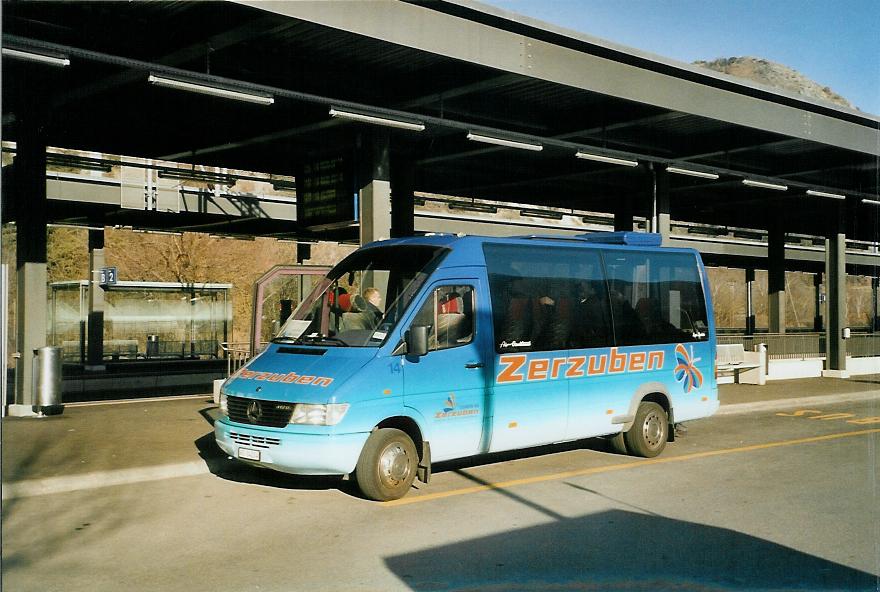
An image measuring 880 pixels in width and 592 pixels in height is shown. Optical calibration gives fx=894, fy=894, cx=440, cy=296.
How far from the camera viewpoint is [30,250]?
49.6ft

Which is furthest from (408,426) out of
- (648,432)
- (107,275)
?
(107,275)

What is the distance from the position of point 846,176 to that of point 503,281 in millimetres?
17227

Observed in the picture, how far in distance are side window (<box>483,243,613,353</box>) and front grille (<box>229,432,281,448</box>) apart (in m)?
2.76

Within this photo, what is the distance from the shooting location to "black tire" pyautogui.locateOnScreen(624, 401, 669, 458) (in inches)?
463

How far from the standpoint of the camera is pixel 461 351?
385 inches

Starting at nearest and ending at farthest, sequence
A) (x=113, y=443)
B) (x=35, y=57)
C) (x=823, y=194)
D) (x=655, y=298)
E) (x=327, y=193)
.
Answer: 1. (x=35, y=57)
2. (x=113, y=443)
3. (x=655, y=298)
4. (x=327, y=193)
5. (x=823, y=194)

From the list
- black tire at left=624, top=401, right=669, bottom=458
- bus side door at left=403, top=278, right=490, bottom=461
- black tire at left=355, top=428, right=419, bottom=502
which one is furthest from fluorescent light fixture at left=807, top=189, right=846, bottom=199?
black tire at left=355, top=428, right=419, bottom=502

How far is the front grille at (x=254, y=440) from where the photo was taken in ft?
29.0

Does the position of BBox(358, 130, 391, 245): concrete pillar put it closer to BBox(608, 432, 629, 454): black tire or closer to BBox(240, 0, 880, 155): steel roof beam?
BBox(240, 0, 880, 155): steel roof beam

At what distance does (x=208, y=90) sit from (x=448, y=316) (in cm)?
417

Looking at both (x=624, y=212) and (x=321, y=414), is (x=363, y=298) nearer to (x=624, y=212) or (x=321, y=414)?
(x=321, y=414)

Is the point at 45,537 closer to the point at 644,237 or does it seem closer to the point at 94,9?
the point at 94,9

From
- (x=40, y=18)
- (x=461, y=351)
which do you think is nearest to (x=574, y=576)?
(x=461, y=351)

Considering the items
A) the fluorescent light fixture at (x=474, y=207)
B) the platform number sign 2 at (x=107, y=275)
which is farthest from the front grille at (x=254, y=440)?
the platform number sign 2 at (x=107, y=275)
